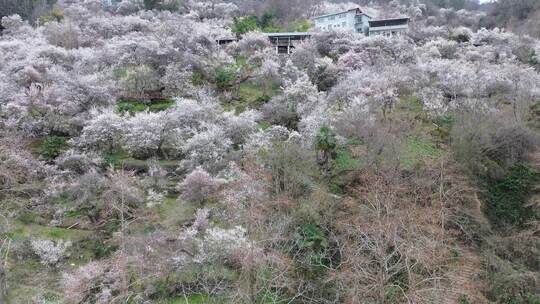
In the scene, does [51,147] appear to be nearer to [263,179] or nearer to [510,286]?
[263,179]

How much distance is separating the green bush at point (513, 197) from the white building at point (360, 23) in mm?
28765

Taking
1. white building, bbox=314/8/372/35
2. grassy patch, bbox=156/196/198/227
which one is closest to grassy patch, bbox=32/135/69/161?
grassy patch, bbox=156/196/198/227

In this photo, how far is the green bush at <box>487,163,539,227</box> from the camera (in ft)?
60.5

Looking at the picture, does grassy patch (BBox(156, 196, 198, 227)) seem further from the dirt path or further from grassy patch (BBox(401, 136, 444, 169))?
the dirt path

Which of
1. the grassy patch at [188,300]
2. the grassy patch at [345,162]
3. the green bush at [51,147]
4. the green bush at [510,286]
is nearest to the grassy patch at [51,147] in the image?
the green bush at [51,147]

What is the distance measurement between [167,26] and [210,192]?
2101 cm

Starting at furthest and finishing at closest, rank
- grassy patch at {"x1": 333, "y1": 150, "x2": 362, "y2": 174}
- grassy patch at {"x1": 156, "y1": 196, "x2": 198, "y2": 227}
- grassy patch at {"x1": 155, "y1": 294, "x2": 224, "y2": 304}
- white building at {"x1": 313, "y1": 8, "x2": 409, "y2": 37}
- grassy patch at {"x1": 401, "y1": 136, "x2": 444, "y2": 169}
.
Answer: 1. white building at {"x1": 313, "y1": 8, "x2": 409, "y2": 37}
2. grassy patch at {"x1": 333, "y1": 150, "x2": 362, "y2": 174}
3. grassy patch at {"x1": 401, "y1": 136, "x2": 444, "y2": 169}
4. grassy patch at {"x1": 156, "y1": 196, "x2": 198, "y2": 227}
5. grassy patch at {"x1": 155, "y1": 294, "x2": 224, "y2": 304}

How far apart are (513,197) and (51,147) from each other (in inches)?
887

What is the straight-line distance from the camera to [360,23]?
47.0 m

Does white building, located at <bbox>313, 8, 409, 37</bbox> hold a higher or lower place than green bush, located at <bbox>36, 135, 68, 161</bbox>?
higher

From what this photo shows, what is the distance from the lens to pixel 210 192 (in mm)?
17547

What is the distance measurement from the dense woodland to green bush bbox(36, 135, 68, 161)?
101 mm

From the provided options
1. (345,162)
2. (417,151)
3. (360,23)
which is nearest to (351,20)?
(360,23)

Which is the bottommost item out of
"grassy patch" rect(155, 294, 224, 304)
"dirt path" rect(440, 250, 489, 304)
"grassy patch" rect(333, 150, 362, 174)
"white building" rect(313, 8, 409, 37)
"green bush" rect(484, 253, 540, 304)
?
"grassy patch" rect(155, 294, 224, 304)
